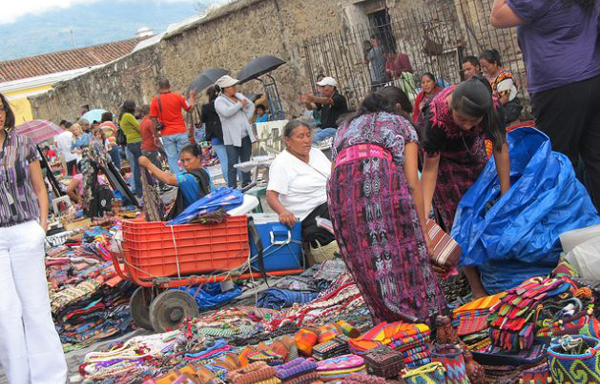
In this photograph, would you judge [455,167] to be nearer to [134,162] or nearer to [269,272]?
[269,272]

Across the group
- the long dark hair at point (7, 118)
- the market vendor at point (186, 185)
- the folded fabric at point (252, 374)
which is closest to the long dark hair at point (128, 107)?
the market vendor at point (186, 185)

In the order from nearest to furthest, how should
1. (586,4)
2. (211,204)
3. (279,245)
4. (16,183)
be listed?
(16,183), (586,4), (211,204), (279,245)

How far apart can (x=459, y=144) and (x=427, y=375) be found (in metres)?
1.93

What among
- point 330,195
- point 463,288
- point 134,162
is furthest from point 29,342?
point 134,162

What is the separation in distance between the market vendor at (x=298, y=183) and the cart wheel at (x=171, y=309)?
3.89 ft

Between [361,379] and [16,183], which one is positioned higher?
[16,183]

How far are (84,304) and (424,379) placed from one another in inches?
162

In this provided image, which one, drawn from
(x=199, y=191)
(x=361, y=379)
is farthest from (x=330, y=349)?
(x=199, y=191)

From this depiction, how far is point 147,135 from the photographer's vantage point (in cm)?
1407

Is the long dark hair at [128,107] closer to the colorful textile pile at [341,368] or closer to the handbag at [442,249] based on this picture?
the handbag at [442,249]

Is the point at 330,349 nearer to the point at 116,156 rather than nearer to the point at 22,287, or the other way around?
the point at 22,287

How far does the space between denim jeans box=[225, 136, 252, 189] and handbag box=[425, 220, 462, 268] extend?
295 inches

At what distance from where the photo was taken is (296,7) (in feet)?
53.3

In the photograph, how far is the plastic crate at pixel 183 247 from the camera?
6230 millimetres
